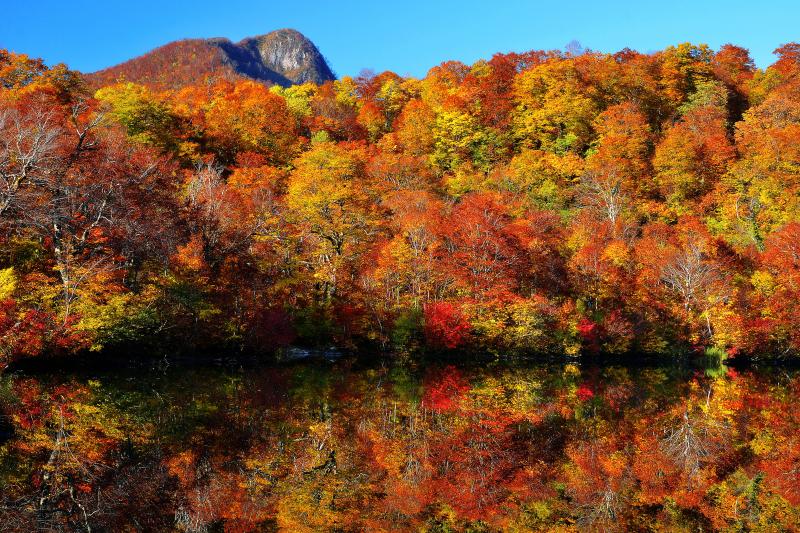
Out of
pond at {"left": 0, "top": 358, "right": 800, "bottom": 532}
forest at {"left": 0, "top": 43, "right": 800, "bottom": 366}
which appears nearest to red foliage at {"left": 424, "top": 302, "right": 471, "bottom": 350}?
forest at {"left": 0, "top": 43, "right": 800, "bottom": 366}

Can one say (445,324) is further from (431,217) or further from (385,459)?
(385,459)

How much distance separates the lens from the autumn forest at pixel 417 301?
10.7 m

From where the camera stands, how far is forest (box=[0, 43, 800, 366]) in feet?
83.4

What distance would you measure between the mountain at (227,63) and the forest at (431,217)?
34.7m

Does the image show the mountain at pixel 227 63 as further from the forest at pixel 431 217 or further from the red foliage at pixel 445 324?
the red foliage at pixel 445 324

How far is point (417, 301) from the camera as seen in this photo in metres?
34.9

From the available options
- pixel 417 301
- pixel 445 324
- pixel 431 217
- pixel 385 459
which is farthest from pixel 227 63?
pixel 385 459

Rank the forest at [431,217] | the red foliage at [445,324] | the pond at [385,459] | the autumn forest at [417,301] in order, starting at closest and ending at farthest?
the pond at [385,459] < the autumn forest at [417,301] < the forest at [431,217] < the red foliage at [445,324]

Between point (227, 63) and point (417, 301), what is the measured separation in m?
103

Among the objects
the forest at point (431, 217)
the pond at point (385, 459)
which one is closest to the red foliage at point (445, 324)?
the forest at point (431, 217)

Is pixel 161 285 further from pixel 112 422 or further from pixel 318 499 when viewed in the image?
pixel 318 499

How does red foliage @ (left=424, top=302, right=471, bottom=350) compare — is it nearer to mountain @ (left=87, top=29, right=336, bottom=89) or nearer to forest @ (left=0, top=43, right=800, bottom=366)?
forest @ (left=0, top=43, right=800, bottom=366)

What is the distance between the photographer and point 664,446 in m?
13.9

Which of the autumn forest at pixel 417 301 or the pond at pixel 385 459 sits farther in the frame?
Result: the autumn forest at pixel 417 301
